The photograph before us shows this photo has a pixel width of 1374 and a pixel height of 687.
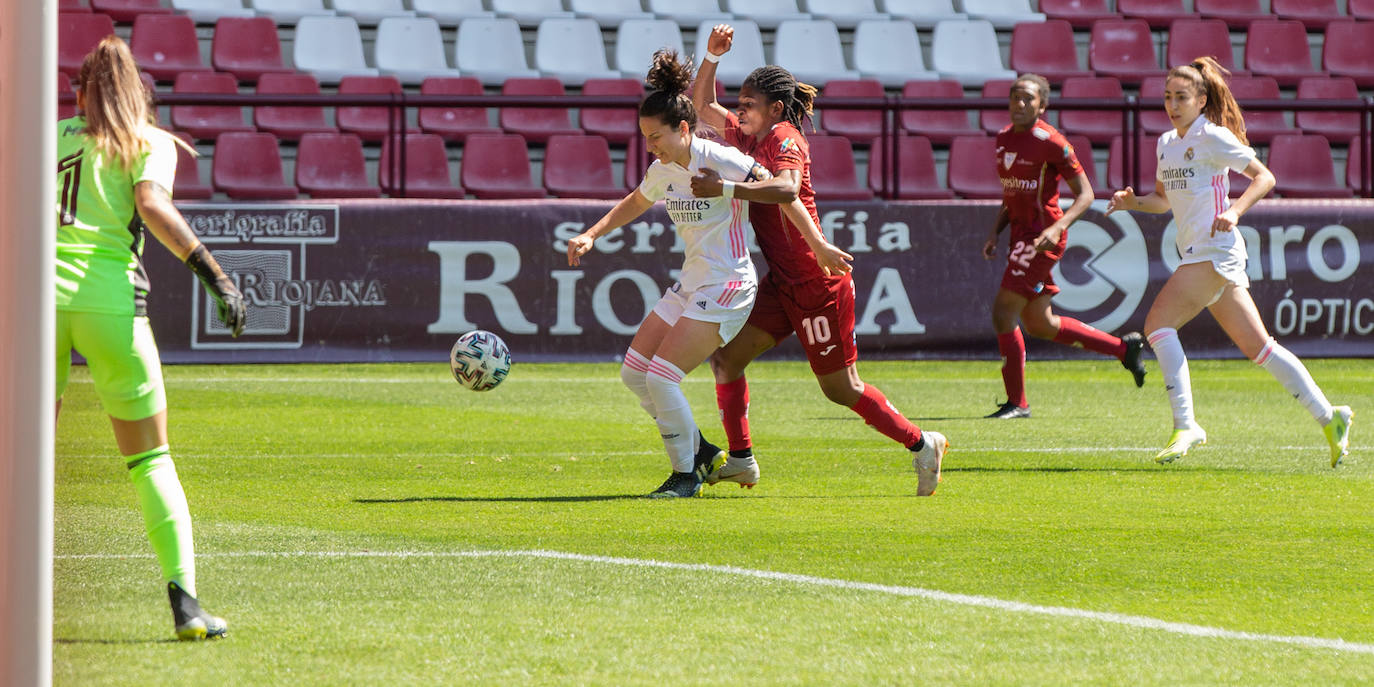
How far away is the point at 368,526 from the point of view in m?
7.04

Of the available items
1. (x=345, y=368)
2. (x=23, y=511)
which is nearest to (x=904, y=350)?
(x=345, y=368)

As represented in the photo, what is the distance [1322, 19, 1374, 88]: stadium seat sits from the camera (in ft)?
67.8

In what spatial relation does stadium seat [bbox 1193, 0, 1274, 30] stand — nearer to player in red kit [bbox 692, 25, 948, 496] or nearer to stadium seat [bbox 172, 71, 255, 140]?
stadium seat [bbox 172, 71, 255, 140]

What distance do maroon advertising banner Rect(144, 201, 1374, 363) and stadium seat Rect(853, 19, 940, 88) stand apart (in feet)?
14.6

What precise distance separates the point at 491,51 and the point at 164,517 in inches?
586

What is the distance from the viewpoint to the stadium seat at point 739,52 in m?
19.1

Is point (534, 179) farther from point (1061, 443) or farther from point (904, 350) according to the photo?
point (1061, 443)

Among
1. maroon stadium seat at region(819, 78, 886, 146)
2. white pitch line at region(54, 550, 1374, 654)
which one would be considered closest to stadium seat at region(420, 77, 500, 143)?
maroon stadium seat at region(819, 78, 886, 146)

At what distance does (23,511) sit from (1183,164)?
288 inches

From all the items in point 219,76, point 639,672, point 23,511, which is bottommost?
point 639,672

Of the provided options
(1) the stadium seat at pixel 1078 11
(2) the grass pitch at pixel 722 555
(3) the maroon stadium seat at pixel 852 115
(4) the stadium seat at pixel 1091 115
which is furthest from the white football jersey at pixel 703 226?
(1) the stadium seat at pixel 1078 11

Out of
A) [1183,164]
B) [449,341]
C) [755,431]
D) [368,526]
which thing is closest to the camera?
[368,526]

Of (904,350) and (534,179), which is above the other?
(534,179)

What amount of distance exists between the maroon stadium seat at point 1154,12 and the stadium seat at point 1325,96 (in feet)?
5.56
